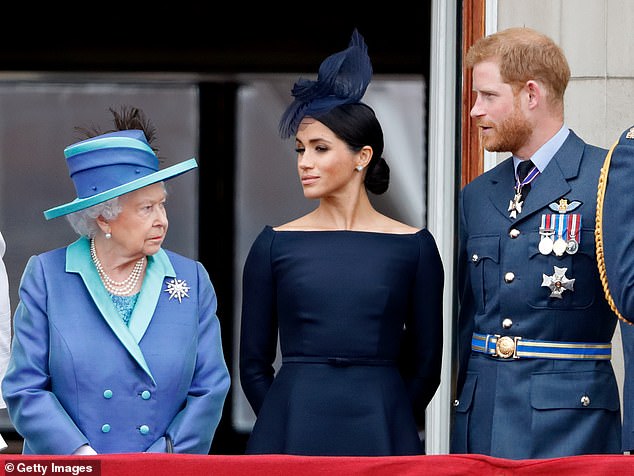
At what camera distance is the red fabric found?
2957 millimetres

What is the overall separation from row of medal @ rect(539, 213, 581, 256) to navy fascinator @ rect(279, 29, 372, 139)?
2.05ft

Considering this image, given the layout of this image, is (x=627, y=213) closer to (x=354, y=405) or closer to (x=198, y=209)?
(x=354, y=405)

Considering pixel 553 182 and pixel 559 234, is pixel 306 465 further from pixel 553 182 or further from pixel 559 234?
pixel 553 182

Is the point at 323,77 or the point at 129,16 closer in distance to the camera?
the point at 323,77

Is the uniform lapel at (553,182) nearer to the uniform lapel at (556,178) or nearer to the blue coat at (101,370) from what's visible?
the uniform lapel at (556,178)

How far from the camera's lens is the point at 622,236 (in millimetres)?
3279

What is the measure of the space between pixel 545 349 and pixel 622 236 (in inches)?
16.6

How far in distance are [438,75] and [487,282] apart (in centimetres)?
197

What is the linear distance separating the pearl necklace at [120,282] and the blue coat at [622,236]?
1149 millimetres

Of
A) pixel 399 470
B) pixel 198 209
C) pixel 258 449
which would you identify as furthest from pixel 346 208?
pixel 198 209

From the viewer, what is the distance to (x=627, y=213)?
129 inches

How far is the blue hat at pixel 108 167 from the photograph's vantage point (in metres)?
3.54

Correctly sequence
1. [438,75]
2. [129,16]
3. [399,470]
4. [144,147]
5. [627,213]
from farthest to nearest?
[129,16] → [438,75] → [144,147] → [627,213] → [399,470]

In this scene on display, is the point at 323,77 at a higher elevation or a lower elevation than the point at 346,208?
higher
